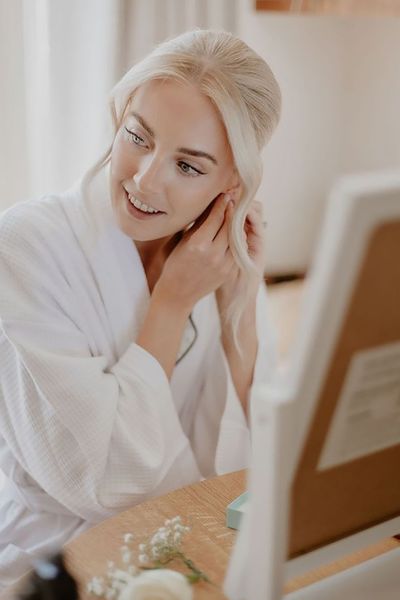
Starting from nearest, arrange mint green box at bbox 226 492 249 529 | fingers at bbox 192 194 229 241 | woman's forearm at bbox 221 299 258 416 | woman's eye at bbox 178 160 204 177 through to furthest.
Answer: mint green box at bbox 226 492 249 529 < woman's eye at bbox 178 160 204 177 < fingers at bbox 192 194 229 241 < woman's forearm at bbox 221 299 258 416

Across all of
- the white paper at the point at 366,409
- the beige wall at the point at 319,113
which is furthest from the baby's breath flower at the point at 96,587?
the beige wall at the point at 319,113

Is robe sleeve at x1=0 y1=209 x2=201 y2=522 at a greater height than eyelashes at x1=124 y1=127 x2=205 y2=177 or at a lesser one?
lesser

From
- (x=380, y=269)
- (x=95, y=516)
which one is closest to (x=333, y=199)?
(x=380, y=269)

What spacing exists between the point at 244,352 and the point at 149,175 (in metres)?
0.45

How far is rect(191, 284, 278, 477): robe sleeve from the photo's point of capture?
1653mm

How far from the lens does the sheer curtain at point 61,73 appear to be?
2627 millimetres

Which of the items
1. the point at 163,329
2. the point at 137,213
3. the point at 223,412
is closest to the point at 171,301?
the point at 163,329

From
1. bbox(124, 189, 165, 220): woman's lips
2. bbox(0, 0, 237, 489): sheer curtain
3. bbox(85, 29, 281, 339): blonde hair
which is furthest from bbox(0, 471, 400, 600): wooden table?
bbox(0, 0, 237, 489): sheer curtain

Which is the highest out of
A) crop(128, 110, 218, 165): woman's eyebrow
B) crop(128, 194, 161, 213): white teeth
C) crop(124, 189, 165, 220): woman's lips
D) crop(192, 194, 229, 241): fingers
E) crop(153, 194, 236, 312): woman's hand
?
crop(128, 110, 218, 165): woman's eyebrow

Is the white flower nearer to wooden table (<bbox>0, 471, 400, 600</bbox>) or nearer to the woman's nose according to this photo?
wooden table (<bbox>0, 471, 400, 600</bbox>)

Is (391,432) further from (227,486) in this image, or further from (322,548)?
(227,486)

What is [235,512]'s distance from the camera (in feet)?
3.88

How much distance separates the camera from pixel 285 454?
738mm

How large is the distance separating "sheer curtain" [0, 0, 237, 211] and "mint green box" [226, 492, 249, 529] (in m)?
1.69
